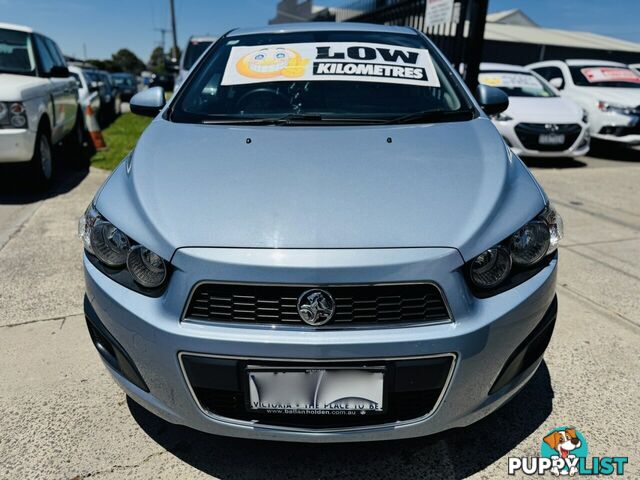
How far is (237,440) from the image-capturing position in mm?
1844

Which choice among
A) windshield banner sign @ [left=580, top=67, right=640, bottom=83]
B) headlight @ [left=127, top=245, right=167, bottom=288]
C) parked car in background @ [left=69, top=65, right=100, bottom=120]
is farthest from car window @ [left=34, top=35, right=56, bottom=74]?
windshield banner sign @ [left=580, top=67, right=640, bottom=83]

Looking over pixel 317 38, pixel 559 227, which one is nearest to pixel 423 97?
pixel 317 38

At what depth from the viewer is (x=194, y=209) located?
1560 mm

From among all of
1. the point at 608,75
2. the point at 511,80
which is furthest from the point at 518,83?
the point at 608,75

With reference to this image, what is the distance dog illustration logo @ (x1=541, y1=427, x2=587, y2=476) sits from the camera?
1758mm

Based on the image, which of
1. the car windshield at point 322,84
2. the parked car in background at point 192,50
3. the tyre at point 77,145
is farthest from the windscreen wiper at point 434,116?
the parked car in background at point 192,50

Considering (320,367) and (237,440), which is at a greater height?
(320,367)

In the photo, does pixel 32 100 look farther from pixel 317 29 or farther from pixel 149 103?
pixel 317 29

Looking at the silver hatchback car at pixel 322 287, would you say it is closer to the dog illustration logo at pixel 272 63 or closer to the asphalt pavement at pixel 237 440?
the asphalt pavement at pixel 237 440

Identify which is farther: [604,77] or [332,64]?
[604,77]

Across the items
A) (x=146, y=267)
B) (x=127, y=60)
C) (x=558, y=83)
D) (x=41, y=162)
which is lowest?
(x=127, y=60)

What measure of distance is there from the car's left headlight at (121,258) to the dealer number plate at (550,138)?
6.69 m

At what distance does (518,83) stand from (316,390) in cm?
797

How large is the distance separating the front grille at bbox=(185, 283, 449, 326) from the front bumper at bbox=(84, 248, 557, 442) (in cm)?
3
